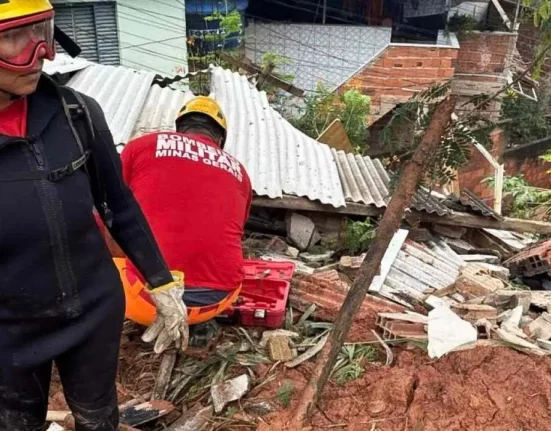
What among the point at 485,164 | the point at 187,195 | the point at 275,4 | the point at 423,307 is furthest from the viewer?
the point at 275,4

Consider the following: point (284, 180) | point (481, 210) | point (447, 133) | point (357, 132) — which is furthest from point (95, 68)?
point (447, 133)

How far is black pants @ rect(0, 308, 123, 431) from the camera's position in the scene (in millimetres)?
2348

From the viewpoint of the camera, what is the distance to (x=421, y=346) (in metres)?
3.75

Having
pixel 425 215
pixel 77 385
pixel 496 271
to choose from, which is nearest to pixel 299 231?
pixel 425 215

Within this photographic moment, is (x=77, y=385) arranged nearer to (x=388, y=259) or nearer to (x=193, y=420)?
(x=193, y=420)

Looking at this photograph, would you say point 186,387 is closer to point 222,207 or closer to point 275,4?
point 222,207

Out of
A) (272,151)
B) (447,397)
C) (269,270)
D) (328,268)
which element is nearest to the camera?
(447,397)

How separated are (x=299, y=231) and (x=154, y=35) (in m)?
6.67

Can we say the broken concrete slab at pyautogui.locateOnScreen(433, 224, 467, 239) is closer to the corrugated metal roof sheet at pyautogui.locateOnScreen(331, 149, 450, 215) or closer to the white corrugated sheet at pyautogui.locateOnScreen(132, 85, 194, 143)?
the corrugated metal roof sheet at pyautogui.locateOnScreen(331, 149, 450, 215)

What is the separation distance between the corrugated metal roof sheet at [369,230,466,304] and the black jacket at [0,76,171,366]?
2940 mm

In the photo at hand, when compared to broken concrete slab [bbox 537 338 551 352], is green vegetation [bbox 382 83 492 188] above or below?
above

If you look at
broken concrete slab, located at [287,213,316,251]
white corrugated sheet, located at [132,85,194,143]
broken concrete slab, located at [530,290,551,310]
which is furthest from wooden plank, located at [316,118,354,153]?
broken concrete slab, located at [530,290,551,310]

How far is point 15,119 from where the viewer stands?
A: 6.72 feet

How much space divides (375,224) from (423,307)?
6.08 ft
